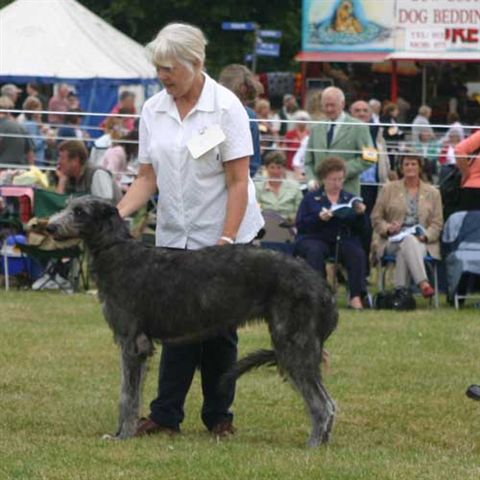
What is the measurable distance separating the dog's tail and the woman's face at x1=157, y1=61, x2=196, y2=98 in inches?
51.9

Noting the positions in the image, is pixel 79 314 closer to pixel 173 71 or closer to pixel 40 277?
pixel 40 277

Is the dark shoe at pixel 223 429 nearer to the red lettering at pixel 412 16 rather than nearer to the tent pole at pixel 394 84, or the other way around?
the red lettering at pixel 412 16

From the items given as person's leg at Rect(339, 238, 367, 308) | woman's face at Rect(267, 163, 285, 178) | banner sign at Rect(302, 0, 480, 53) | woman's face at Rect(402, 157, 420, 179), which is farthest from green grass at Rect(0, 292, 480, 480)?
banner sign at Rect(302, 0, 480, 53)

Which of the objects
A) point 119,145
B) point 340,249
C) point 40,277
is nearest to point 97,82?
point 119,145

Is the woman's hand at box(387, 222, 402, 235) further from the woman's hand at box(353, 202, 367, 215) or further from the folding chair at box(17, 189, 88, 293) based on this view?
the folding chair at box(17, 189, 88, 293)

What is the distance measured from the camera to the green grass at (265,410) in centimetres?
650

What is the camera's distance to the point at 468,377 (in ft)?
32.1

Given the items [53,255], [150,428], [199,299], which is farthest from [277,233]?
[199,299]

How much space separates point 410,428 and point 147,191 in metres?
1.95

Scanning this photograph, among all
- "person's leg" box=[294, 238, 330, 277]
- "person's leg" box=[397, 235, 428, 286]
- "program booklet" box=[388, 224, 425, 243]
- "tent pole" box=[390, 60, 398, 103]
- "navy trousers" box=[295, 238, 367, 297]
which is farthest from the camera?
"tent pole" box=[390, 60, 398, 103]

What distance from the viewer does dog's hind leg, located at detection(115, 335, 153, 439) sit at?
726 cm

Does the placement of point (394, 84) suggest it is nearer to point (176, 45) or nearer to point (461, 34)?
point (461, 34)

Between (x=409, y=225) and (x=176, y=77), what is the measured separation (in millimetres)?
7182

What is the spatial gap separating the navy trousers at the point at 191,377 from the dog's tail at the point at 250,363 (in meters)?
0.21
